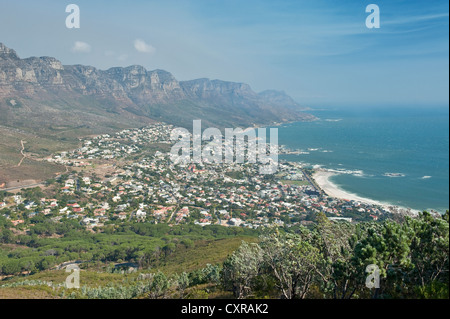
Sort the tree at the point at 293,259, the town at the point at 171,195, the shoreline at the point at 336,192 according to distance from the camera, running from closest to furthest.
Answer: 1. the tree at the point at 293,259
2. the shoreline at the point at 336,192
3. the town at the point at 171,195

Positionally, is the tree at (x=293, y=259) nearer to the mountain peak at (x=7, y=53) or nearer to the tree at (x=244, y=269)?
the tree at (x=244, y=269)

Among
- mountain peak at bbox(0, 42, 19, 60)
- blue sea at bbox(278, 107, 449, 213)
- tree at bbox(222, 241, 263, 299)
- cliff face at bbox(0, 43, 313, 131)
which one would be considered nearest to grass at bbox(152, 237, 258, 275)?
tree at bbox(222, 241, 263, 299)

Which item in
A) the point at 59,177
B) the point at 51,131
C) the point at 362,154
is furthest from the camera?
the point at 51,131

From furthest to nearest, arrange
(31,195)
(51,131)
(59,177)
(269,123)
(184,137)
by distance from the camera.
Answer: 1. (269,123)
2. (184,137)
3. (51,131)
4. (59,177)
5. (31,195)

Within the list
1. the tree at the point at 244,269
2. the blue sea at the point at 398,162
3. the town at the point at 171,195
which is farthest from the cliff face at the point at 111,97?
the tree at the point at 244,269

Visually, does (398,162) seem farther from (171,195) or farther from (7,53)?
(7,53)

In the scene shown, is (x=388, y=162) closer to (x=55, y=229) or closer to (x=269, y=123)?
(x=55, y=229)
